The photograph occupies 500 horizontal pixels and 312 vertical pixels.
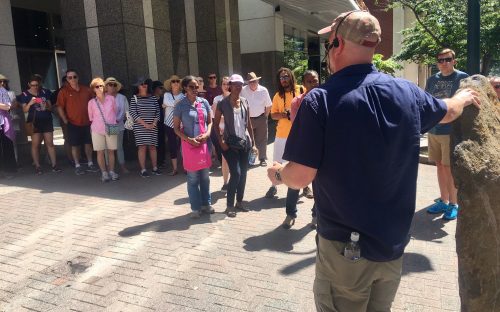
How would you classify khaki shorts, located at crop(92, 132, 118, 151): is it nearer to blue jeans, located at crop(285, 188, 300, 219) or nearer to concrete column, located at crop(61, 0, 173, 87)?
concrete column, located at crop(61, 0, 173, 87)

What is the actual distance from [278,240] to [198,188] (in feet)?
4.39

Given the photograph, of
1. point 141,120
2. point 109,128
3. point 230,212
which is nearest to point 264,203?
point 230,212

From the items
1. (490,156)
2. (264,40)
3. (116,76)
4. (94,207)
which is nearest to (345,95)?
(490,156)

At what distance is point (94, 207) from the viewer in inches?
247

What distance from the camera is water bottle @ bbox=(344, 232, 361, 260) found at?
1965 mm

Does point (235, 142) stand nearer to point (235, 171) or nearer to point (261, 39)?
point (235, 171)

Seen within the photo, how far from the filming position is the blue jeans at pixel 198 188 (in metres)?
5.55

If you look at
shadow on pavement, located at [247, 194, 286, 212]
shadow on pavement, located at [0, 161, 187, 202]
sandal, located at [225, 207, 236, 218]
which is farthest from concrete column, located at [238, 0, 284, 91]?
sandal, located at [225, 207, 236, 218]

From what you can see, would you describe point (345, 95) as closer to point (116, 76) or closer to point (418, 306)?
point (418, 306)

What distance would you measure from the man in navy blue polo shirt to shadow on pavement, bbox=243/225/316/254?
2.54m

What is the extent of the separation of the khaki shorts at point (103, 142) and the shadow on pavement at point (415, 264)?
17.6 feet

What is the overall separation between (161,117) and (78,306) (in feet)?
17.3

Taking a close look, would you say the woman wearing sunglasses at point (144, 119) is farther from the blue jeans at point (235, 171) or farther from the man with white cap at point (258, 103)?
the blue jeans at point (235, 171)

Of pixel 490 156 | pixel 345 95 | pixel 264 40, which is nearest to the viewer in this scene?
pixel 345 95
